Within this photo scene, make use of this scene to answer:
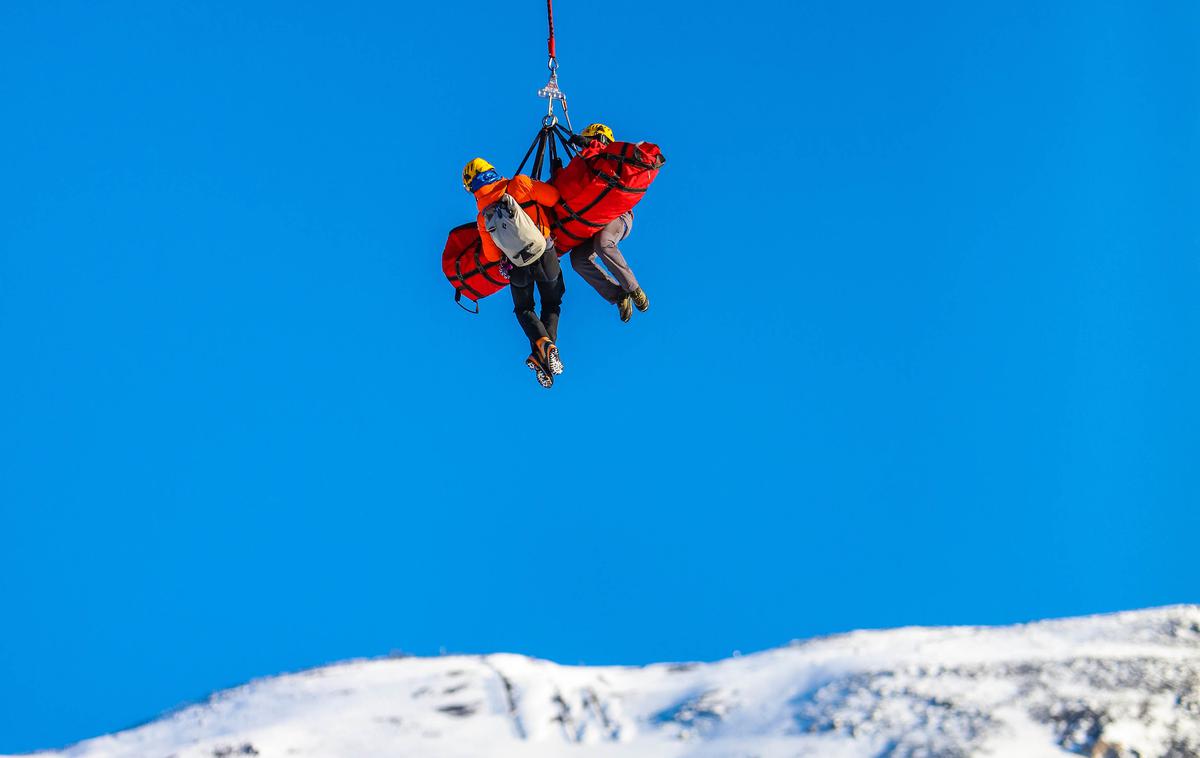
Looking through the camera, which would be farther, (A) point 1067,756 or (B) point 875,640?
(B) point 875,640

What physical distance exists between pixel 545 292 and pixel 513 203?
201cm

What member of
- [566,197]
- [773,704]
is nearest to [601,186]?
[566,197]

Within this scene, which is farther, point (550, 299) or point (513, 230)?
point (550, 299)

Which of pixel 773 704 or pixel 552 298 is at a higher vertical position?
pixel 552 298

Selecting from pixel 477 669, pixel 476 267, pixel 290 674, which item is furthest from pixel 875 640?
pixel 476 267

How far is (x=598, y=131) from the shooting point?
15.6 meters

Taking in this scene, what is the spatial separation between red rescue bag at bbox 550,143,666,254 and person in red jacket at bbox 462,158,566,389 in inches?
9.0

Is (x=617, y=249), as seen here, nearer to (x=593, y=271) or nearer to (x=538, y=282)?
(x=593, y=271)

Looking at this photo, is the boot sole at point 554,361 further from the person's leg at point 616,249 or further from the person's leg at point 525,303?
the person's leg at point 616,249

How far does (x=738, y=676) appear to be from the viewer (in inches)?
445

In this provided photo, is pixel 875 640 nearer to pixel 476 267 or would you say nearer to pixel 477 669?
pixel 477 669

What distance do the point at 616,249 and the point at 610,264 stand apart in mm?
238

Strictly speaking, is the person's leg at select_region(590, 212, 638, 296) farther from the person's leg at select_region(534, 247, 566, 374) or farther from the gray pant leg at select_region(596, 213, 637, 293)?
the person's leg at select_region(534, 247, 566, 374)

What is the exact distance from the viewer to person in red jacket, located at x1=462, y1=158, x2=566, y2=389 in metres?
14.7
